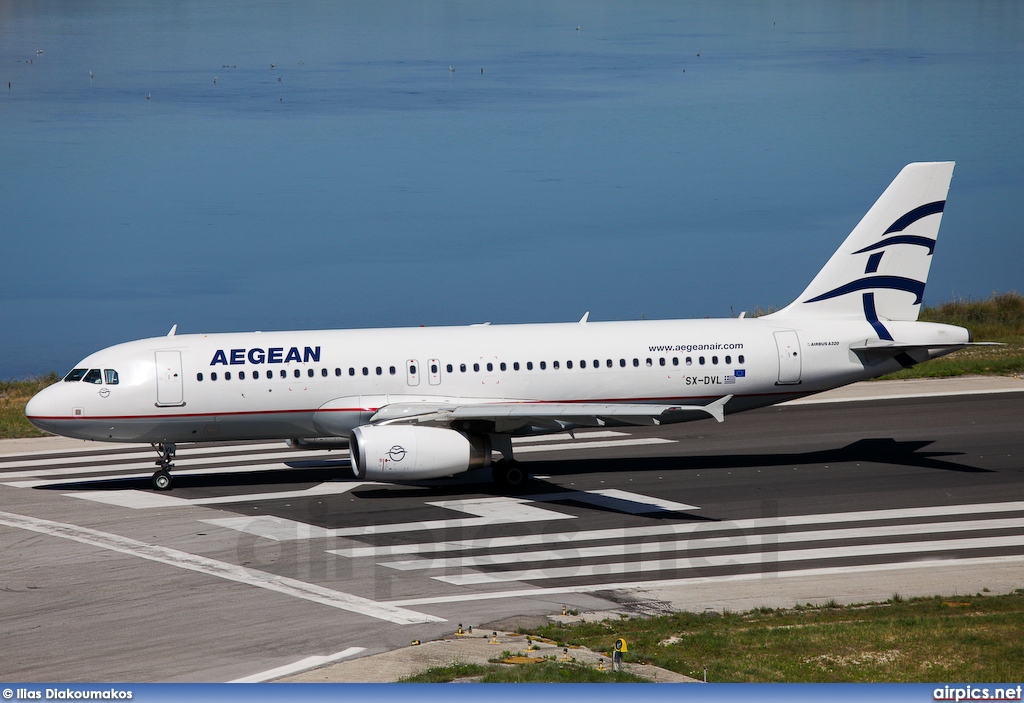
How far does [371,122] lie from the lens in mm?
109938

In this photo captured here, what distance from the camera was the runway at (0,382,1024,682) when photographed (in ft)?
67.6

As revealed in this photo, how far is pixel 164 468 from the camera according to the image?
102ft

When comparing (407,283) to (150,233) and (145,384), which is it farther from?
(145,384)

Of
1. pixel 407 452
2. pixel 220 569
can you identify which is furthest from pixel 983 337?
pixel 220 569

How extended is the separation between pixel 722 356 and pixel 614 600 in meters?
11.3

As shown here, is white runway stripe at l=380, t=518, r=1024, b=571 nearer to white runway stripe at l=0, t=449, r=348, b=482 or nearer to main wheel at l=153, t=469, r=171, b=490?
main wheel at l=153, t=469, r=171, b=490

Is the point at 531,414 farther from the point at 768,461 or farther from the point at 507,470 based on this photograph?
the point at 768,461

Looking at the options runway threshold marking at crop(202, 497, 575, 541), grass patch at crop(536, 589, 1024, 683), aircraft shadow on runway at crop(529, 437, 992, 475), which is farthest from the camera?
aircraft shadow on runway at crop(529, 437, 992, 475)

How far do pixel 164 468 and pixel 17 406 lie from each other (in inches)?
561

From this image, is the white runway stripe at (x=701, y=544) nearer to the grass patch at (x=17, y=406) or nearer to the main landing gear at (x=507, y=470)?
the main landing gear at (x=507, y=470)

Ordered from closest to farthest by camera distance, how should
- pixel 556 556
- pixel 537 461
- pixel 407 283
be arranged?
1. pixel 556 556
2. pixel 537 461
3. pixel 407 283

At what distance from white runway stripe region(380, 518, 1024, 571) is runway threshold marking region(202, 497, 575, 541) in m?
2.47

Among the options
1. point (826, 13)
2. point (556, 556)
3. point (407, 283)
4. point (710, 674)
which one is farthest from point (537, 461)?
point (826, 13)

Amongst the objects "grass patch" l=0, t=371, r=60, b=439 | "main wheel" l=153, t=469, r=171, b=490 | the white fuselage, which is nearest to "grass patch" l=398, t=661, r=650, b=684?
the white fuselage
